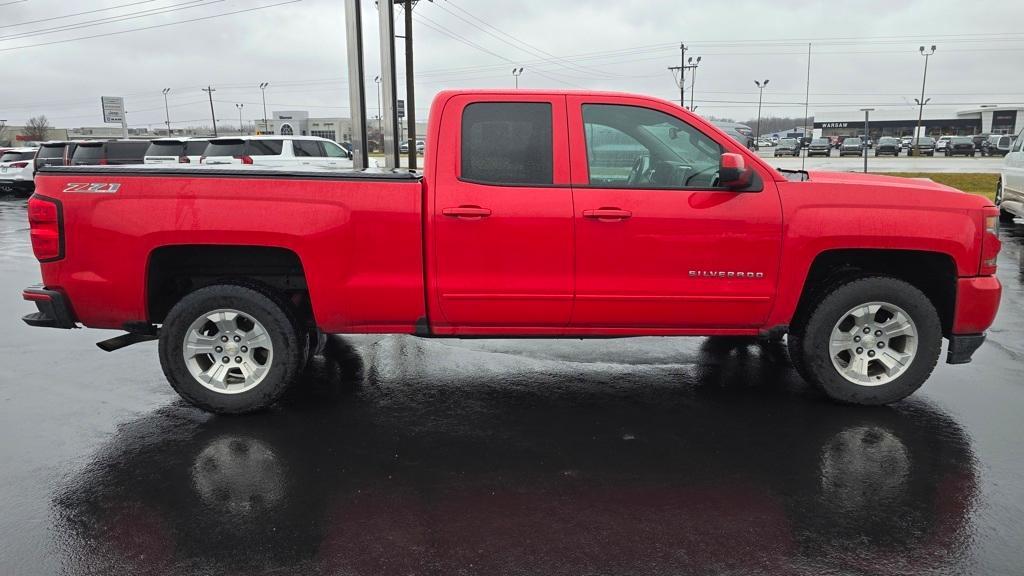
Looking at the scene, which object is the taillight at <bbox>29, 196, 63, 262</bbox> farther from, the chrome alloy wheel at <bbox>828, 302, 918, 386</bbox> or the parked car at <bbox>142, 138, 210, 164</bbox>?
the parked car at <bbox>142, 138, 210, 164</bbox>

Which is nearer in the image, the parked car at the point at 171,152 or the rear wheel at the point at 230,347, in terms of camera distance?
the rear wheel at the point at 230,347

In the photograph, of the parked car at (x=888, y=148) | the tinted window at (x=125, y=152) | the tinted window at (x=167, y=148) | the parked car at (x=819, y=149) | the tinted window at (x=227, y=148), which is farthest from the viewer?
the parked car at (x=819, y=149)

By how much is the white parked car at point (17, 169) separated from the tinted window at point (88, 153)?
310 cm

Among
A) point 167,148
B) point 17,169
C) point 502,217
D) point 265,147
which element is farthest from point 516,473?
point 17,169

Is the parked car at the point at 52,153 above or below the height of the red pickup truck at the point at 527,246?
above

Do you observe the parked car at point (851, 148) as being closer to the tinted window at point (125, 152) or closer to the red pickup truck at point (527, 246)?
the tinted window at point (125, 152)

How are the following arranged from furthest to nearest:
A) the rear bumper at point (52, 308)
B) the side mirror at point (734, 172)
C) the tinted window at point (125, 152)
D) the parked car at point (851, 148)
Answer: the parked car at point (851, 148), the tinted window at point (125, 152), the rear bumper at point (52, 308), the side mirror at point (734, 172)

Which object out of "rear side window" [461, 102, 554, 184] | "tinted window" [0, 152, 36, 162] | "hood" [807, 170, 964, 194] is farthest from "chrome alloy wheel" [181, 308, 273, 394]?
"tinted window" [0, 152, 36, 162]

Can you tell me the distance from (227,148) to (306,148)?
1.94m

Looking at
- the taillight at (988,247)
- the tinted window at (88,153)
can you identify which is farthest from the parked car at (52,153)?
the taillight at (988,247)

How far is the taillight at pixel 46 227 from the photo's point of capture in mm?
4285

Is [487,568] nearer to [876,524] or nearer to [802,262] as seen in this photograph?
[876,524]

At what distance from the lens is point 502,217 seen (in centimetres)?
431

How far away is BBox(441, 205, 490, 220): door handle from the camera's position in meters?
4.30
